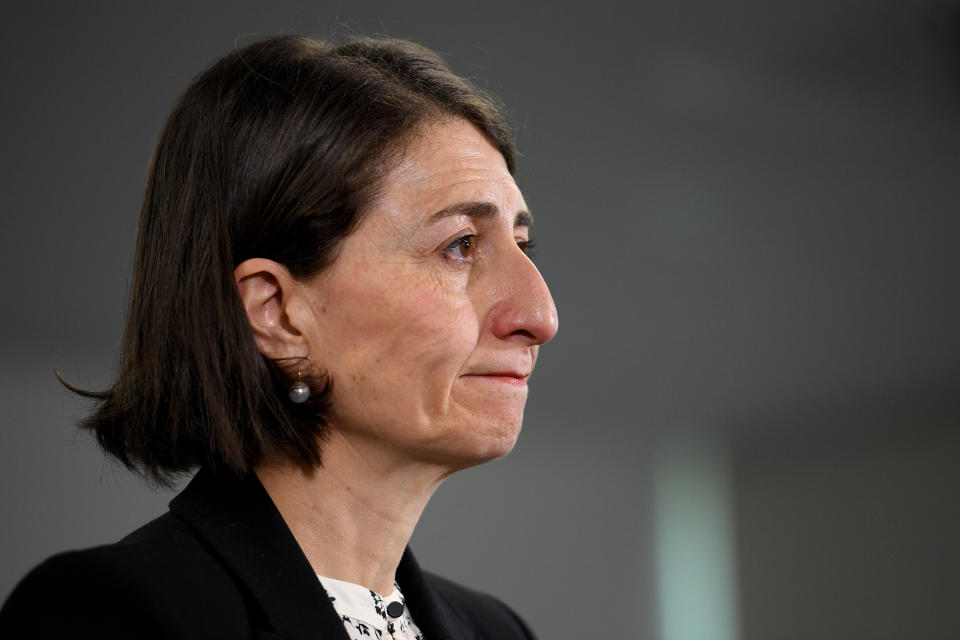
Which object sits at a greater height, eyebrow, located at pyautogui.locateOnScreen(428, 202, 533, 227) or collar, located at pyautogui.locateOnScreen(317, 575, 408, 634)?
eyebrow, located at pyautogui.locateOnScreen(428, 202, 533, 227)

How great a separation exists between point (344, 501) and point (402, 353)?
0.22 metres

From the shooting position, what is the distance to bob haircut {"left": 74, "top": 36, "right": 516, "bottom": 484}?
1347mm

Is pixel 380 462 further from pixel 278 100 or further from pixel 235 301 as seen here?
pixel 278 100

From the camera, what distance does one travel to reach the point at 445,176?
142cm

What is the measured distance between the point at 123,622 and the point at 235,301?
43cm

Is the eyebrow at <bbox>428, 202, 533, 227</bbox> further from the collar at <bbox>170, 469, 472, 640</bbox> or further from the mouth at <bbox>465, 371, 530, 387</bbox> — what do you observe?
the collar at <bbox>170, 469, 472, 640</bbox>

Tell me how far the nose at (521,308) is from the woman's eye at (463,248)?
51mm

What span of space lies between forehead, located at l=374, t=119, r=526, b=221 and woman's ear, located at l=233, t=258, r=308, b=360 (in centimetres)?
16

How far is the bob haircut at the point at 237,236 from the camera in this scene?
135 centimetres

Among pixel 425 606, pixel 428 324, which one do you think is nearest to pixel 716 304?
pixel 425 606

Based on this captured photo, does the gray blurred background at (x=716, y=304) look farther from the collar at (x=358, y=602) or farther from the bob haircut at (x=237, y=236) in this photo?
the collar at (x=358, y=602)

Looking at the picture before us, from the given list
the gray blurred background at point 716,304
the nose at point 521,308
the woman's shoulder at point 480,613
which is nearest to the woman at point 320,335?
the nose at point 521,308

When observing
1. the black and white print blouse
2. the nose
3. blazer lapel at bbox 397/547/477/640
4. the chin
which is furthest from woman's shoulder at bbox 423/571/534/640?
the nose

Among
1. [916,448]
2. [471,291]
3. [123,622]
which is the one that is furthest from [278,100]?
[916,448]
